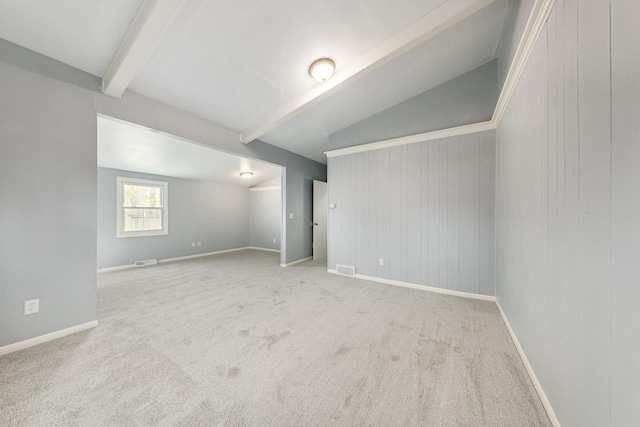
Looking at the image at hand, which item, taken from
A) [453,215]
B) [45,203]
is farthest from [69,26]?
[453,215]

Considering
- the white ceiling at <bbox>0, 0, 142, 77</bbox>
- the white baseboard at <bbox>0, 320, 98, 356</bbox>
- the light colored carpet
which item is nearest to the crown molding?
the light colored carpet

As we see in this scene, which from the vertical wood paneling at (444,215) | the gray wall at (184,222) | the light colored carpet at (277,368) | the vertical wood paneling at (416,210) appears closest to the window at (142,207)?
the gray wall at (184,222)

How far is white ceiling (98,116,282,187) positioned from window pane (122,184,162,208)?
448 millimetres

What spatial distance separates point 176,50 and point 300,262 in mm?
4359

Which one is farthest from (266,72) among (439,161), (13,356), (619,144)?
(13,356)

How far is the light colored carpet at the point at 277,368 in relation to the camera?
1346 millimetres

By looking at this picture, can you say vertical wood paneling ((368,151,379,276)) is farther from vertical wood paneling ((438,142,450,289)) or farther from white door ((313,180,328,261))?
white door ((313,180,328,261))

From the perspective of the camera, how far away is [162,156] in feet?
14.4

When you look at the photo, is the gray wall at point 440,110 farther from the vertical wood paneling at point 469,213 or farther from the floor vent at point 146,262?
the floor vent at point 146,262

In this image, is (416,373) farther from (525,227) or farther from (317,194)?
(317,194)

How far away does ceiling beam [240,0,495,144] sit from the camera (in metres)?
2.05

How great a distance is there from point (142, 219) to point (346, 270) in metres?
4.96

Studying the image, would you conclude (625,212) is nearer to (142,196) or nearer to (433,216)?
(433,216)

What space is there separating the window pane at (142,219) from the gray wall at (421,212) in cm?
443
